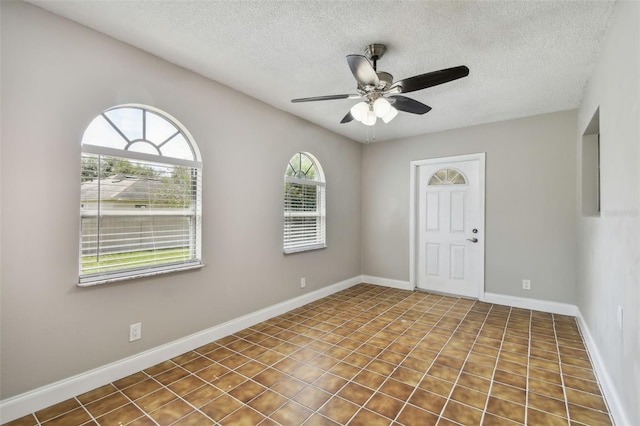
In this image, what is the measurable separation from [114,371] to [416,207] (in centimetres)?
425

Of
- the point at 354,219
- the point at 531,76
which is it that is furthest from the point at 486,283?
the point at 531,76

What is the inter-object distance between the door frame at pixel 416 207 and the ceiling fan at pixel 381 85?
215 cm

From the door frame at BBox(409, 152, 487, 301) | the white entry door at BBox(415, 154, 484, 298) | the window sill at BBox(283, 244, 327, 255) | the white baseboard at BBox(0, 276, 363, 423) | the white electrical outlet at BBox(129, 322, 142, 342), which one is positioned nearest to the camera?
the white baseboard at BBox(0, 276, 363, 423)

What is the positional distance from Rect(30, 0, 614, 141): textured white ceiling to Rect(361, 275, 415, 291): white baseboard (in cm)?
296

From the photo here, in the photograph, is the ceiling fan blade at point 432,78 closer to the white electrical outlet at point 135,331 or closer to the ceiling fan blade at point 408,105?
the ceiling fan blade at point 408,105

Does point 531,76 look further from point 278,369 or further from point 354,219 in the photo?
point 278,369

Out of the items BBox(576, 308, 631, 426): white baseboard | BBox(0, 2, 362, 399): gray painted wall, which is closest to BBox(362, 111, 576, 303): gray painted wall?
BBox(576, 308, 631, 426): white baseboard

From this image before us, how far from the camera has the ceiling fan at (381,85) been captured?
1982 millimetres

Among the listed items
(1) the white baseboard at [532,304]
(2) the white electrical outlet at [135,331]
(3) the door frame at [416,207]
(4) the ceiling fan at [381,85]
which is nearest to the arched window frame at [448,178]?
(3) the door frame at [416,207]

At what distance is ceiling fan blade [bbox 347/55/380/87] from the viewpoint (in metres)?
1.88

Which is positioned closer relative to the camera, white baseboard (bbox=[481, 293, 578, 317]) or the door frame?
white baseboard (bbox=[481, 293, 578, 317])

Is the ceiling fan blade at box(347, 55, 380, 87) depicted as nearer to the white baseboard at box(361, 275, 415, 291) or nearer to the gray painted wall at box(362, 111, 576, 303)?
the gray painted wall at box(362, 111, 576, 303)

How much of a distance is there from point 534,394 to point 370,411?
3.90 ft

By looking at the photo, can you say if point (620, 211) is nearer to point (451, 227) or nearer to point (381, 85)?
point (381, 85)
